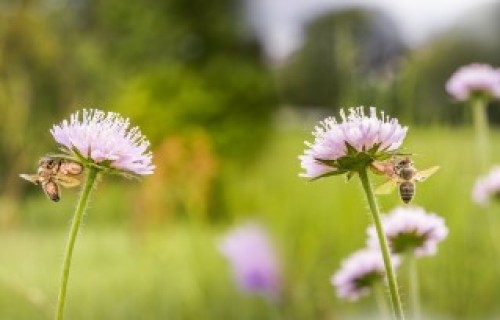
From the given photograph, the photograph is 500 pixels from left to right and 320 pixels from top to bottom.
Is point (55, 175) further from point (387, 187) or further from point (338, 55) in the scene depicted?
point (338, 55)

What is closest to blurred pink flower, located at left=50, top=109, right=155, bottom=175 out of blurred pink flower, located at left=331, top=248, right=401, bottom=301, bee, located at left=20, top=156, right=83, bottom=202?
bee, located at left=20, top=156, right=83, bottom=202

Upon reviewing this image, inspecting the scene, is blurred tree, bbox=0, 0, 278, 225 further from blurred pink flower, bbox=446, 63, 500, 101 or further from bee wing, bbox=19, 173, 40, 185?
bee wing, bbox=19, 173, 40, 185

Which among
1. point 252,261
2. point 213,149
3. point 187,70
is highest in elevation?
point 187,70

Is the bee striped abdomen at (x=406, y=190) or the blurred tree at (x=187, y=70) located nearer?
the bee striped abdomen at (x=406, y=190)

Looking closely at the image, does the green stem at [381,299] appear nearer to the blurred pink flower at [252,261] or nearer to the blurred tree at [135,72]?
the blurred pink flower at [252,261]

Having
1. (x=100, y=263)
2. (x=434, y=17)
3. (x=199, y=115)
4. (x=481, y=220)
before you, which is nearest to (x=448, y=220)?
(x=481, y=220)

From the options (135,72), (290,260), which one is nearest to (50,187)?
(290,260)

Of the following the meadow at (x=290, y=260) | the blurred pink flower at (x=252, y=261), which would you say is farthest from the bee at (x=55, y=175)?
the blurred pink flower at (x=252, y=261)

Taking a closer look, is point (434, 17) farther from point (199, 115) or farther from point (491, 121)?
point (199, 115)
